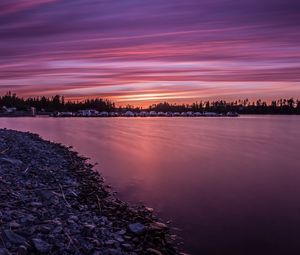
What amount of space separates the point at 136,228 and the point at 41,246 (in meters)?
3.27

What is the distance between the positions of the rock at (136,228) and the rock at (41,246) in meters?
2.96

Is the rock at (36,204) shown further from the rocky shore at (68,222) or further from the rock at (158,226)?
the rock at (158,226)

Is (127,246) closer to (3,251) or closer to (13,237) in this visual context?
(13,237)

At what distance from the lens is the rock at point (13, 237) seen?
8227 millimetres

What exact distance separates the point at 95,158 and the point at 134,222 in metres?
19.9

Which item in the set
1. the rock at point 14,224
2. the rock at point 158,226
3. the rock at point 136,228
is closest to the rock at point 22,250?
the rock at point 14,224

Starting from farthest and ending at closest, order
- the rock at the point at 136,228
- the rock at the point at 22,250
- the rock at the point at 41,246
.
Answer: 1. the rock at the point at 136,228
2. the rock at the point at 41,246
3. the rock at the point at 22,250

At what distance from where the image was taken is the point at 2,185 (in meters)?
12.9

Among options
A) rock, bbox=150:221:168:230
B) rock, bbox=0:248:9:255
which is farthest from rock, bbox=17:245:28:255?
rock, bbox=150:221:168:230

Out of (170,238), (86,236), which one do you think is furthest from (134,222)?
(86,236)

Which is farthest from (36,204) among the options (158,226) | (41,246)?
(158,226)

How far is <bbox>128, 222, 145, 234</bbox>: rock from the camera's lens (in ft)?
35.3

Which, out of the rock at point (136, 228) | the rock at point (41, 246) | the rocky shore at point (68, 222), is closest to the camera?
the rock at point (41, 246)

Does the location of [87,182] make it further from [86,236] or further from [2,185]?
[86,236]
